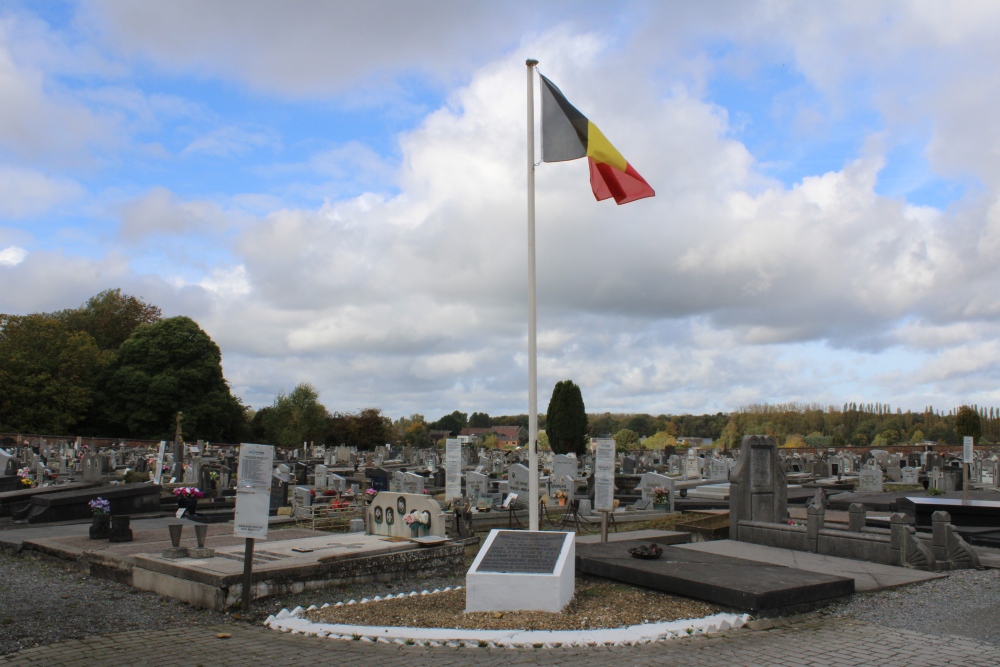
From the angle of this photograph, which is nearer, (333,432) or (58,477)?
(58,477)

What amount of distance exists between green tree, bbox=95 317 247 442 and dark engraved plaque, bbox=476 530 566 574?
1811 inches

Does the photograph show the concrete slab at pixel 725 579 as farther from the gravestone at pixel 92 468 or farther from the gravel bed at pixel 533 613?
the gravestone at pixel 92 468

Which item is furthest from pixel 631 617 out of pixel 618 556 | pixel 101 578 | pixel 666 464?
pixel 666 464

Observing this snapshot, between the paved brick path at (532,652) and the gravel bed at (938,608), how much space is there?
45 cm

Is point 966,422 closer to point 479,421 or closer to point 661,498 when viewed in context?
point 661,498

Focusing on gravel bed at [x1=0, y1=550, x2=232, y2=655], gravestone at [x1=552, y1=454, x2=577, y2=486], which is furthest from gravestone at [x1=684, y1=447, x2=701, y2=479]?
gravel bed at [x1=0, y1=550, x2=232, y2=655]

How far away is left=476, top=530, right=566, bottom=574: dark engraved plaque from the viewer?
8.15 metres

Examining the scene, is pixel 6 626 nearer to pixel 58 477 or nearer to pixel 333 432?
pixel 58 477

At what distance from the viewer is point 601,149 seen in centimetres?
1014

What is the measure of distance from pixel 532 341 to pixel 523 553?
2615 millimetres

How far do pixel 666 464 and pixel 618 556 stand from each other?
2741 centimetres

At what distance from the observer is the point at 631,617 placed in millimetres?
7715

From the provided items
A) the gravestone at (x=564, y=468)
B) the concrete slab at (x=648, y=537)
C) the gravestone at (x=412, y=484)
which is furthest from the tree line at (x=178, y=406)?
the concrete slab at (x=648, y=537)

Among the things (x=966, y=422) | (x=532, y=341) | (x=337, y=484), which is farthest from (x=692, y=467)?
(x=532, y=341)
